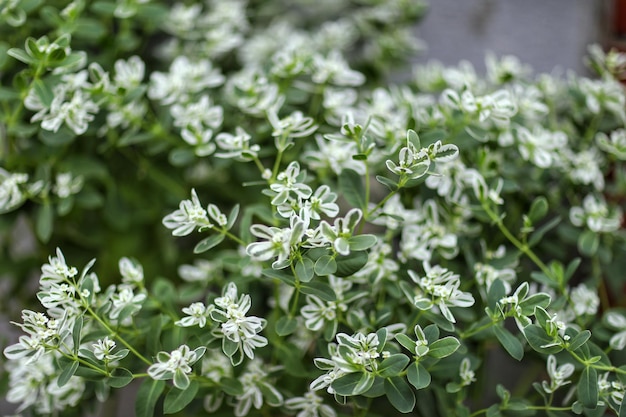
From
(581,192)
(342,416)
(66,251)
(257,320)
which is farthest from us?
(66,251)

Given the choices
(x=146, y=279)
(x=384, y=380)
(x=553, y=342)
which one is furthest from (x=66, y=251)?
(x=553, y=342)

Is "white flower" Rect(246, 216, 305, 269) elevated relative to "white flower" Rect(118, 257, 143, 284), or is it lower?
elevated

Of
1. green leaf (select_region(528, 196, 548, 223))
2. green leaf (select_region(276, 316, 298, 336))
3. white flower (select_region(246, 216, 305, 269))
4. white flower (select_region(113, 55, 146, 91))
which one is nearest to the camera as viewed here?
white flower (select_region(246, 216, 305, 269))

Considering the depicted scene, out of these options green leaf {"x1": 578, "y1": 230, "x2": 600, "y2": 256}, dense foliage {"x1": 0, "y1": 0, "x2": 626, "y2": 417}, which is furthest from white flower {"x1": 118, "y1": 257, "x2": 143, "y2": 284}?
green leaf {"x1": 578, "y1": 230, "x2": 600, "y2": 256}

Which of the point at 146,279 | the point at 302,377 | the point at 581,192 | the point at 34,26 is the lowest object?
the point at 146,279

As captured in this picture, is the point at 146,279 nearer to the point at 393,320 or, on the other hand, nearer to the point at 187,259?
the point at 187,259

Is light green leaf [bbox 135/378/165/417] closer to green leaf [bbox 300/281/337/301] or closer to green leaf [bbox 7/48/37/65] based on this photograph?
green leaf [bbox 300/281/337/301]
